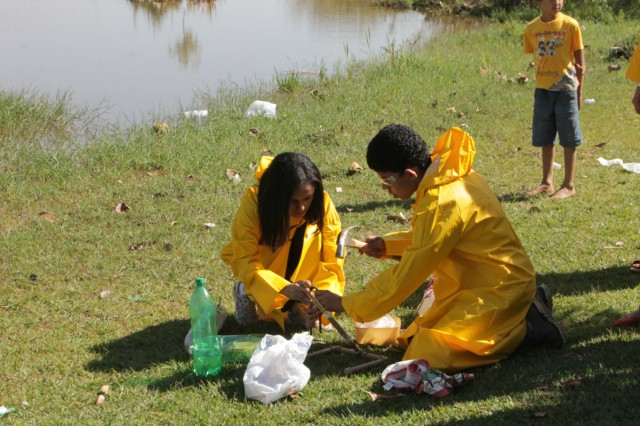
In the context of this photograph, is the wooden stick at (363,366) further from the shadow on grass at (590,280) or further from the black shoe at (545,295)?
the shadow on grass at (590,280)

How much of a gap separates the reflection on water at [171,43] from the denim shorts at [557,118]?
515cm

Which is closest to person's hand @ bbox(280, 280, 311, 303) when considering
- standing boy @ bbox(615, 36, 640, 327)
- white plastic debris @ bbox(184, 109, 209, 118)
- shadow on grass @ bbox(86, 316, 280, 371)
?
shadow on grass @ bbox(86, 316, 280, 371)

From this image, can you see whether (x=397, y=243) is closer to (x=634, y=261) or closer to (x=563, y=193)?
(x=634, y=261)

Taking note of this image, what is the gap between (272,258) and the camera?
4.96m

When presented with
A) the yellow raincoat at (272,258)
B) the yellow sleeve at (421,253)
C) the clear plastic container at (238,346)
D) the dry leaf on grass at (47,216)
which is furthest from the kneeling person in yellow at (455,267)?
the dry leaf on grass at (47,216)

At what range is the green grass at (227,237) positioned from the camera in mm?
3988

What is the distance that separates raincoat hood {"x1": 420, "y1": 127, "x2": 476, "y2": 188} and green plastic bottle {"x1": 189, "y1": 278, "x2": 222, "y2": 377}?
1.30 m

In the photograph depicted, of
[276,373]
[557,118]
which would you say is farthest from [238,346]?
[557,118]

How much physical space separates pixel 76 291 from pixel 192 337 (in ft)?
4.44

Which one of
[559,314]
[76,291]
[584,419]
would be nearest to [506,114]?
[559,314]

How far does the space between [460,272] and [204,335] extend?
55.4 inches

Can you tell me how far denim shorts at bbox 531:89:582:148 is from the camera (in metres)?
7.14

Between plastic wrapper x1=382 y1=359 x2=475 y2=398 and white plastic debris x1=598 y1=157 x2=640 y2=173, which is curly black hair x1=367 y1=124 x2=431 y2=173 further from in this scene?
white plastic debris x1=598 y1=157 x2=640 y2=173

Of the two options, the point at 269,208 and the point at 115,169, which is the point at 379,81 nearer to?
the point at 115,169
